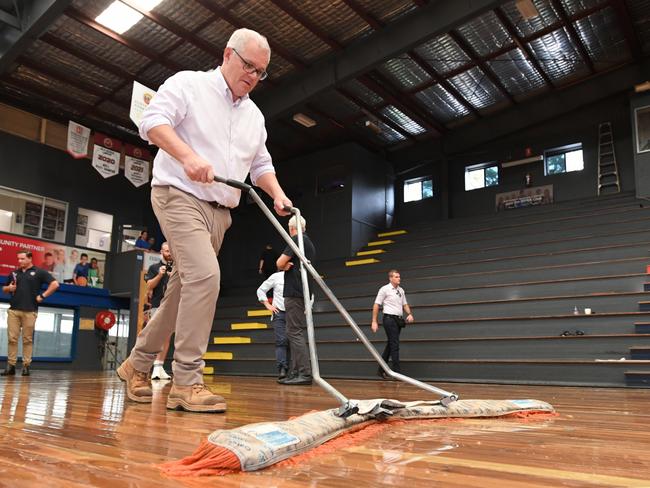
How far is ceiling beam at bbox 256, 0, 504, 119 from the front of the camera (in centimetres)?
760

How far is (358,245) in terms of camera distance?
1203 centimetres

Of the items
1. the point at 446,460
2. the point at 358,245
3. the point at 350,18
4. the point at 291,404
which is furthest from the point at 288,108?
the point at 446,460

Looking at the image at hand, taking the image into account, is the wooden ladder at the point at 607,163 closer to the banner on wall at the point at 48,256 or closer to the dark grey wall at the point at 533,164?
the dark grey wall at the point at 533,164

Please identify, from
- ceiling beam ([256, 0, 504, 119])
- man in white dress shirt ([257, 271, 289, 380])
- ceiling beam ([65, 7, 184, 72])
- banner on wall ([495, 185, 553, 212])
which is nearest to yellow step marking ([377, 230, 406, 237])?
banner on wall ([495, 185, 553, 212])

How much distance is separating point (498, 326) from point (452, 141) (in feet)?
23.6

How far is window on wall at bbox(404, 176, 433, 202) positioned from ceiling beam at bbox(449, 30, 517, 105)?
2.71 m

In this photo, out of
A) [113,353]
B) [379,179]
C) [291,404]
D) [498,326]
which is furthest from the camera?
[379,179]

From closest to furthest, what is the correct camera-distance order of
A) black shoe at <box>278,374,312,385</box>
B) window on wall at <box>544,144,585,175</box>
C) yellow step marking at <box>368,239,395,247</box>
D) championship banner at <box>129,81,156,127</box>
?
black shoe at <box>278,374,312,385</box>, championship banner at <box>129,81,156,127</box>, window on wall at <box>544,144,585,175</box>, yellow step marking at <box>368,239,395,247</box>

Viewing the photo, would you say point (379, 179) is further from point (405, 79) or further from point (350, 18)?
point (350, 18)

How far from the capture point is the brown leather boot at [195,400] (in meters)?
1.96

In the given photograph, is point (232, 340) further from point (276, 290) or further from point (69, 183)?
point (69, 183)

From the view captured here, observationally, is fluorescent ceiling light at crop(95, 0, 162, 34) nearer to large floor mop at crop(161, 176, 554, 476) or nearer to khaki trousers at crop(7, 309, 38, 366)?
khaki trousers at crop(7, 309, 38, 366)

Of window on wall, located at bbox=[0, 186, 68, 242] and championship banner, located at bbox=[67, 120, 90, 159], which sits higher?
championship banner, located at bbox=[67, 120, 90, 159]

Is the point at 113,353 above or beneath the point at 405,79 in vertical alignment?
beneath
